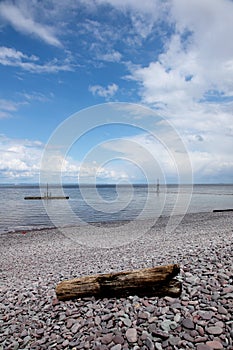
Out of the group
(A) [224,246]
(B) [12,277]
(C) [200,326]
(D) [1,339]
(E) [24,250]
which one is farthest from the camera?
(E) [24,250]

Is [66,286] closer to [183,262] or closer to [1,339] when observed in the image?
[1,339]

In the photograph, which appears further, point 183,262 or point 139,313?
point 183,262

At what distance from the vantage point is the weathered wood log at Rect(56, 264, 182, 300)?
5.14 metres

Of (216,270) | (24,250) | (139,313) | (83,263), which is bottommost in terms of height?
(24,250)

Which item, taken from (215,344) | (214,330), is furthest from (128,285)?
(215,344)

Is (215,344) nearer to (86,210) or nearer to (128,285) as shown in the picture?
(128,285)

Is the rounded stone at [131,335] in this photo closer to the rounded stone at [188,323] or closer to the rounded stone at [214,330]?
the rounded stone at [188,323]

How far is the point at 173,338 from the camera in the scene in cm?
411

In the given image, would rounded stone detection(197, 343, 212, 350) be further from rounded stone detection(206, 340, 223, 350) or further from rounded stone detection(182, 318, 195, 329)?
rounded stone detection(182, 318, 195, 329)

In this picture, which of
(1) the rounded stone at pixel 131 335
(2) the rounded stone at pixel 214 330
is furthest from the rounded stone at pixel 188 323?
(1) the rounded stone at pixel 131 335

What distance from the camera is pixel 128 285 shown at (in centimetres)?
527

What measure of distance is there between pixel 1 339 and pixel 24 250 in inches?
451

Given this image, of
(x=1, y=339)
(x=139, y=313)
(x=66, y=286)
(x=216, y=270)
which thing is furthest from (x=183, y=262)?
(x=1, y=339)

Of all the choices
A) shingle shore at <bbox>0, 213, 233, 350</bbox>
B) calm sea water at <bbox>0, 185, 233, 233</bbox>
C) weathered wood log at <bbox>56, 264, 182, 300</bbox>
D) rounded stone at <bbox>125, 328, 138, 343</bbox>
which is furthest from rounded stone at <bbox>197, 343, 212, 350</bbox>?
calm sea water at <bbox>0, 185, 233, 233</bbox>
